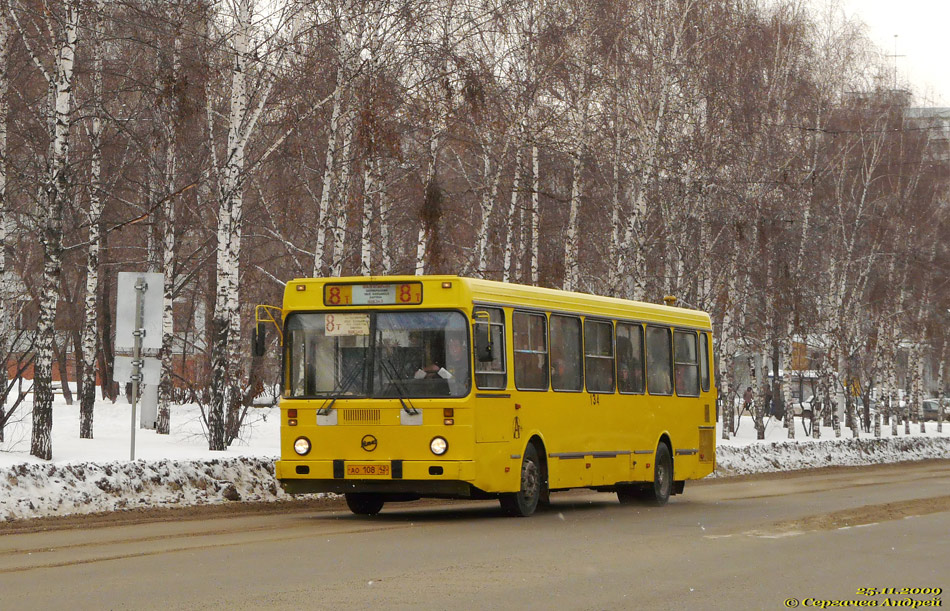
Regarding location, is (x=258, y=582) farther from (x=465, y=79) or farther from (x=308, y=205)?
(x=308, y=205)

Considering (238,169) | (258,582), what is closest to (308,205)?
(238,169)

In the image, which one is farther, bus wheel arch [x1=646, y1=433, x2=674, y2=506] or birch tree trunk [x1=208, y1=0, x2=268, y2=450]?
birch tree trunk [x1=208, y1=0, x2=268, y2=450]

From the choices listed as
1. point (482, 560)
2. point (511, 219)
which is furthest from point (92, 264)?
point (482, 560)

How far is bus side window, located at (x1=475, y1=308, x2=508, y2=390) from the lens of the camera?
17.2m

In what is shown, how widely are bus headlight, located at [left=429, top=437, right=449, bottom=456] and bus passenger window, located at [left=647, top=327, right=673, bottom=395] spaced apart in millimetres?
5732

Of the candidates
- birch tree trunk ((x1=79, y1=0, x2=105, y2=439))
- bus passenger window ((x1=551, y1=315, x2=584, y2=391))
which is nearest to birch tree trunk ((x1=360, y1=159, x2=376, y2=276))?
birch tree trunk ((x1=79, y1=0, x2=105, y2=439))

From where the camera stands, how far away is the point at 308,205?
145ft

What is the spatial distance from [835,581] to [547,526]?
5.73 metres

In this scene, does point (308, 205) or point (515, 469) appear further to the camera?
point (308, 205)

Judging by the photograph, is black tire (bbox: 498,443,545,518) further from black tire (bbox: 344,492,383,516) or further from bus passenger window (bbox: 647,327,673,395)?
bus passenger window (bbox: 647,327,673,395)

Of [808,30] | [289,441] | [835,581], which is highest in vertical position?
[808,30]

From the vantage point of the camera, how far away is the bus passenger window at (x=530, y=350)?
59.3 feet

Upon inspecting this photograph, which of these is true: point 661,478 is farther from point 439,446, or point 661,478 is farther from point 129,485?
point 129,485

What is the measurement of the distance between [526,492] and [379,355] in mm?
2547
